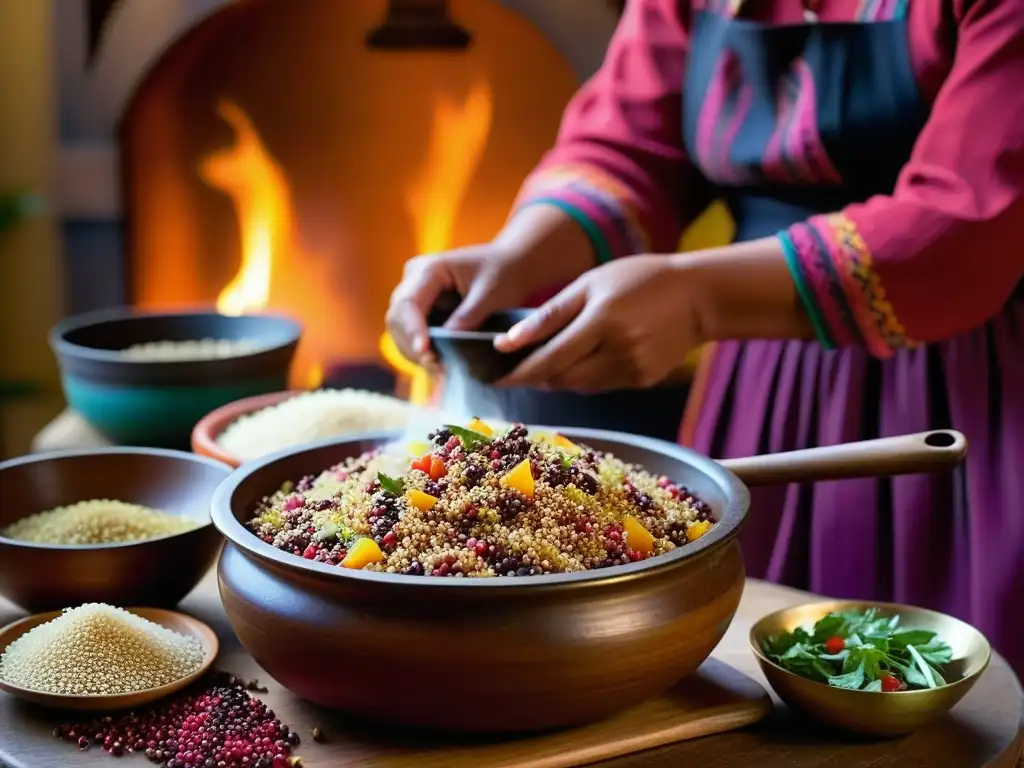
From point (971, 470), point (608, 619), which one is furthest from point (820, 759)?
point (971, 470)

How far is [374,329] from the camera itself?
118 inches

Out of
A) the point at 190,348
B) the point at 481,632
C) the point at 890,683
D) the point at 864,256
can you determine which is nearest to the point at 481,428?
the point at 481,632

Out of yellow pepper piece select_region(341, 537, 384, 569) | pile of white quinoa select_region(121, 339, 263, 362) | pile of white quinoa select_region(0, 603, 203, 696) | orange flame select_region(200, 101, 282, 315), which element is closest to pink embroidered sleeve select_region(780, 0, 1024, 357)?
yellow pepper piece select_region(341, 537, 384, 569)

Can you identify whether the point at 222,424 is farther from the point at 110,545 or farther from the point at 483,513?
the point at 483,513

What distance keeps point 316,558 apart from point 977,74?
817mm

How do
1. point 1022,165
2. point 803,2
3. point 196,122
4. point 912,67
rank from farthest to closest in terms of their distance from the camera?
1. point 196,122
2. point 803,2
3. point 912,67
4. point 1022,165

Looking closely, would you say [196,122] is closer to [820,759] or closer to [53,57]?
[53,57]

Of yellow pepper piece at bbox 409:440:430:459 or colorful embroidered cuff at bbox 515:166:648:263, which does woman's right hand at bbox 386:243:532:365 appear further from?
yellow pepper piece at bbox 409:440:430:459

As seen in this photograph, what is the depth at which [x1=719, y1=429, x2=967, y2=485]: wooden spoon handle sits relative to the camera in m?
0.97

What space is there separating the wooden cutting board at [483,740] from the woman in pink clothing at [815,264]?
42cm

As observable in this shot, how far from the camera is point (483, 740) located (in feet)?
2.80

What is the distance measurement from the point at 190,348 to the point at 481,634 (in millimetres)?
1233

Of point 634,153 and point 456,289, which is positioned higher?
point 634,153

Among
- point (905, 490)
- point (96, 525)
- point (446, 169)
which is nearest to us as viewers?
point (96, 525)
